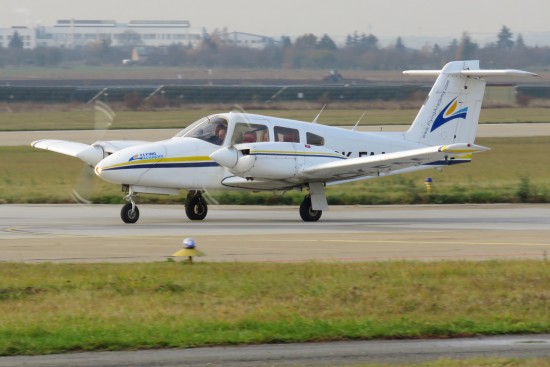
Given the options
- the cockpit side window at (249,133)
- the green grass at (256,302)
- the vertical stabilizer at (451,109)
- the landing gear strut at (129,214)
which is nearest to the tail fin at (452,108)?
the vertical stabilizer at (451,109)

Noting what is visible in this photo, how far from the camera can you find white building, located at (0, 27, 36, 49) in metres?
151

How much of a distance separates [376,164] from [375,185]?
33.9 feet

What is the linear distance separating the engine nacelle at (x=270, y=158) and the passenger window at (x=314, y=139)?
258 mm

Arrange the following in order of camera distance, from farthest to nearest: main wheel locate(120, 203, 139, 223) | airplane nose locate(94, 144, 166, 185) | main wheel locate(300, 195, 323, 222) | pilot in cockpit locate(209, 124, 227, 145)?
main wheel locate(300, 195, 323, 222), pilot in cockpit locate(209, 124, 227, 145), main wheel locate(120, 203, 139, 223), airplane nose locate(94, 144, 166, 185)

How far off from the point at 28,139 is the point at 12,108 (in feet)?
75.5

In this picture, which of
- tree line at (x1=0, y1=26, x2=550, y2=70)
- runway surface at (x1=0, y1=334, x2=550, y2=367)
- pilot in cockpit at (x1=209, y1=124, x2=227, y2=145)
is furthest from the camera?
tree line at (x1=0, y1=26, x2=550, y2=70)

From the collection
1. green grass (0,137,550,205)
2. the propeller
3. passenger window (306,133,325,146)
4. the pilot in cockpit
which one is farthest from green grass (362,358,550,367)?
green grass (0,137,550,205)

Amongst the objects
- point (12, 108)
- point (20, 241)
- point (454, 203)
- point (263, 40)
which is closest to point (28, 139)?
point (12, 108)

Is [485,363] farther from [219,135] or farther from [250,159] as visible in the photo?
[219,135]

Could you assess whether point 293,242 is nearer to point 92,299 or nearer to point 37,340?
point 92,299

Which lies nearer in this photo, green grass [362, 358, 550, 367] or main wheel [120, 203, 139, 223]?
green grass [362, 358, 550, 367]

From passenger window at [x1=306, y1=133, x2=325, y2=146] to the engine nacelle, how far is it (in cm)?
26

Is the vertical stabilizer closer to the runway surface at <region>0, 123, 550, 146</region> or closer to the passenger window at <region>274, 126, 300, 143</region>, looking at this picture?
the passenger window at <region>274, 126, 300, 143</region>

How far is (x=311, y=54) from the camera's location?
110m
